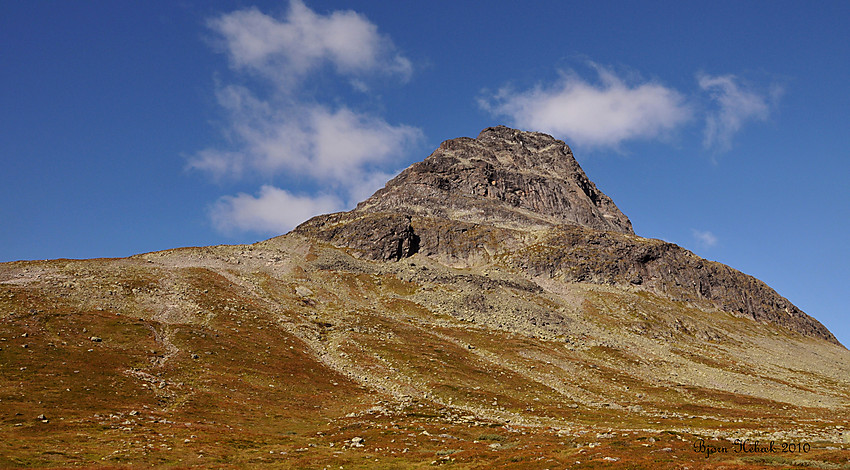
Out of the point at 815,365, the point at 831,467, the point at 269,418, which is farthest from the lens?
the point at 815,365

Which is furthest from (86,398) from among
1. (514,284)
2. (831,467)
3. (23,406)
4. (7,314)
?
(514,284)

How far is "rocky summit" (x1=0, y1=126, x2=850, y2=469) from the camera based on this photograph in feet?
124

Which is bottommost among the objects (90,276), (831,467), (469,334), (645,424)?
(645,424)

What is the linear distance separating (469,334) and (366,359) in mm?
40426

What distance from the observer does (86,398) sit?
50438 mm

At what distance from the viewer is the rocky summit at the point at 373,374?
124 ft

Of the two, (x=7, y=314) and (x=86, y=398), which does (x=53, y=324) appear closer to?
(x=7, y=314)

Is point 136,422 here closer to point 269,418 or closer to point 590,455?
point 269,418

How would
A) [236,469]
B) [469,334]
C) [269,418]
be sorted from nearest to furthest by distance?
[236,469], [269,418], [469,334]

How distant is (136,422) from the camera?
4528 cm

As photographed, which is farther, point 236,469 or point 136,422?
point 136,422

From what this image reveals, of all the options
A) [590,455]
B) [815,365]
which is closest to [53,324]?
[590,455]

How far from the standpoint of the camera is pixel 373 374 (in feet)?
275

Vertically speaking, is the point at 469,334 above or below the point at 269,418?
above
